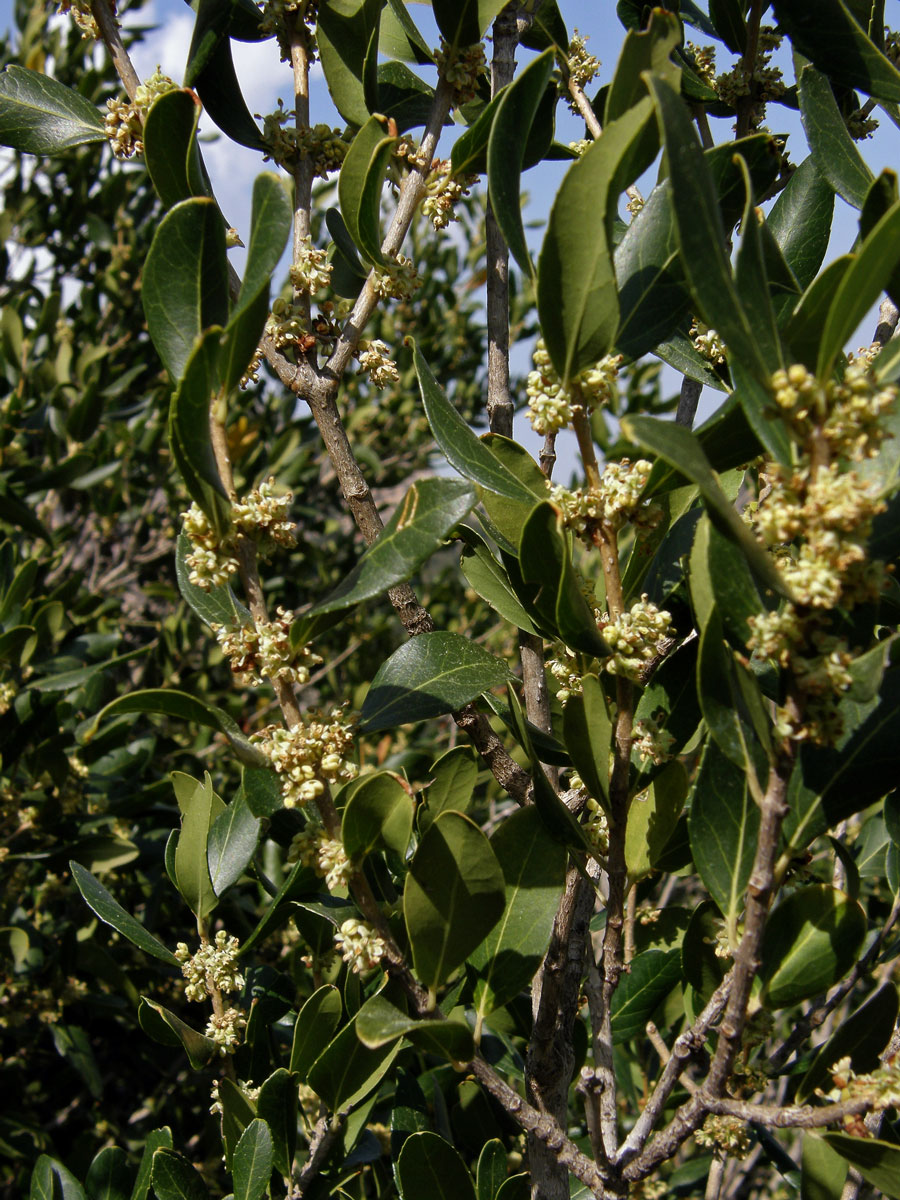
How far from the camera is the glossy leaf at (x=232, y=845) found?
131 cm

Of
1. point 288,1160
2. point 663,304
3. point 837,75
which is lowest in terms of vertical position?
point 288,1160

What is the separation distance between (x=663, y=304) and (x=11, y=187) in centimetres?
435

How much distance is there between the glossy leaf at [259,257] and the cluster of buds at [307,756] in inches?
15.3

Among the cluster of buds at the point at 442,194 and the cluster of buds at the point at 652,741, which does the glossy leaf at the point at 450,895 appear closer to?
the cluster of buds at the point at 652,741

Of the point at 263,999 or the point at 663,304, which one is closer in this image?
the point at 663,304

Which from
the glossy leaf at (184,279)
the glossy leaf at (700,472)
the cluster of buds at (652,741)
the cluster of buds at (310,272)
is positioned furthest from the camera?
the cluster of buds at (310,272)

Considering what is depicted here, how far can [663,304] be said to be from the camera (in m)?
1.00

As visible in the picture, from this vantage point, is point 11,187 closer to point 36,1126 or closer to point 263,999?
point 36,1126

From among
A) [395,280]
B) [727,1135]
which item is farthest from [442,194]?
[727,1135]

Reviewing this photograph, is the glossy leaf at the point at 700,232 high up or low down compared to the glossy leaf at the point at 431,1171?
up

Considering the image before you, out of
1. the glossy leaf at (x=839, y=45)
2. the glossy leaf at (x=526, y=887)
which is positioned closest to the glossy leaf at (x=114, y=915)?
the glossy leaf at (x=526, y=887)

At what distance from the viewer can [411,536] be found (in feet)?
2.91

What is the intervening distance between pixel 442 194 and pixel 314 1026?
110 centimetres

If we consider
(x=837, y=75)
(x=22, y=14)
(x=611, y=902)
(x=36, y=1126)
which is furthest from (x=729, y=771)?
(x=22, y=14)
